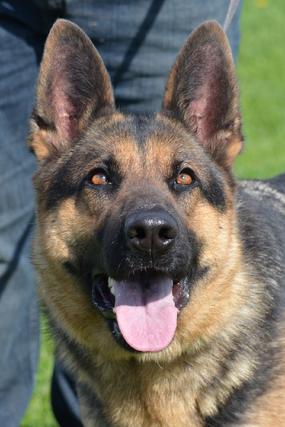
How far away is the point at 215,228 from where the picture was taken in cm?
419

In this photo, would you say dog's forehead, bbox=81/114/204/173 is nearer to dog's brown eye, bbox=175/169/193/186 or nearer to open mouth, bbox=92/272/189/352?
dog's brown eye, bbox=175/169/193/186

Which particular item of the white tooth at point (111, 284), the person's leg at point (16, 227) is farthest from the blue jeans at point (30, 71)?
the white tooth at point (111, 284)

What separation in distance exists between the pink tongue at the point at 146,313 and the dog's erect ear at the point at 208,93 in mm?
769

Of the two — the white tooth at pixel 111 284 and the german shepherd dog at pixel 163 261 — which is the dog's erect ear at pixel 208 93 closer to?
the german shepherd dog at pixel 163 261

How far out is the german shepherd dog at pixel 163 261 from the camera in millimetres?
3996

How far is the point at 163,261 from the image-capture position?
3830 mm

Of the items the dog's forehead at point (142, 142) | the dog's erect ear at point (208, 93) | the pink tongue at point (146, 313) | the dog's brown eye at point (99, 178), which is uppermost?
the dog's erect ear at point (208, 93)

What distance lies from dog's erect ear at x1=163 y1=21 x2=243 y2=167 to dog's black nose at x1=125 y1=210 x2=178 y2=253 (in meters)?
0.75

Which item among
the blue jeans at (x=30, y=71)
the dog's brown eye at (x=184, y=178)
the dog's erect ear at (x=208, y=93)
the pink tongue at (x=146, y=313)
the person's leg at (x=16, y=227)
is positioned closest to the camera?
the pink tongue at (x=146, y=313)

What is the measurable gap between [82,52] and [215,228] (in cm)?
101

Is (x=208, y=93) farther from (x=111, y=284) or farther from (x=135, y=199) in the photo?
(x=111, y=284)

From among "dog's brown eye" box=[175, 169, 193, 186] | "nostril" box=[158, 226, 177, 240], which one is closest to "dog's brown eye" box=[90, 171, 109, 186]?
"dog's brown eye" box=[175, 169, 193, 186]

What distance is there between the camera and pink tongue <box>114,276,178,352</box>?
3918 mm

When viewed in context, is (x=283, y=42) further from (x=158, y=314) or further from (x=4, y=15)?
(x=158, y=314)
